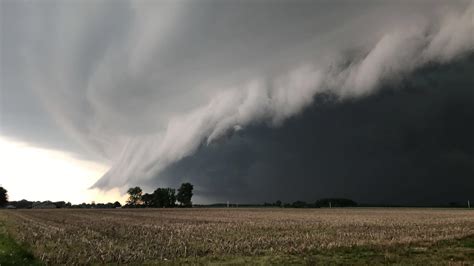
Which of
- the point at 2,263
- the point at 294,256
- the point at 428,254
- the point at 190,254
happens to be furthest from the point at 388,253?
the point at 2,263

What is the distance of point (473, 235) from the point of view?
26531 mm

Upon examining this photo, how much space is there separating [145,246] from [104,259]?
4.66 meters

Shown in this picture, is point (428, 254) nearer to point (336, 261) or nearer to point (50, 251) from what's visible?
point (336, 261)

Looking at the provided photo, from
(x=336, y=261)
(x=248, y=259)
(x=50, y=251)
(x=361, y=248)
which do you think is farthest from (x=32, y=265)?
(x=361, y=248)

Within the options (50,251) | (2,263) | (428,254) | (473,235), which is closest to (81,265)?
(2,263)

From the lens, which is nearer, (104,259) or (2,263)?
(2,263)

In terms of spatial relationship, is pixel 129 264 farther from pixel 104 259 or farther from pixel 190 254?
pixel 190 254

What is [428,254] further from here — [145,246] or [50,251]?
[50,251]

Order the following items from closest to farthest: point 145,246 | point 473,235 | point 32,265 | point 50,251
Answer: point 32,265
point 50,251
point 145,246
point 473,235

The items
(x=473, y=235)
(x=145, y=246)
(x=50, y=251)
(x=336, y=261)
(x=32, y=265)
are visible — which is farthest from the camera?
(x=473, y=235)

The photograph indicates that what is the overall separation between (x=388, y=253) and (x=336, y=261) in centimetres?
336

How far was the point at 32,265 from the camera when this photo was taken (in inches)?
629

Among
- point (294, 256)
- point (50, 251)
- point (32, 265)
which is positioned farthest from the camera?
point (50, 251)

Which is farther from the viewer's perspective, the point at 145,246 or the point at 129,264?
the point at 145,246
